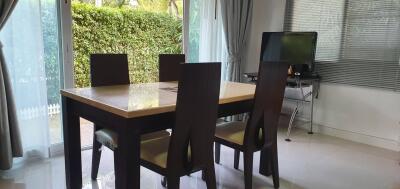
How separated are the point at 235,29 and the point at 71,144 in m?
2.84

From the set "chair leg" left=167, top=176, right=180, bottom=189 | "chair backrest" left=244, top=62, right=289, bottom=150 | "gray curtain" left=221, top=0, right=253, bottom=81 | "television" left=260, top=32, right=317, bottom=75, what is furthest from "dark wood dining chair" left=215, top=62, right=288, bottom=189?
"gray curtain" left=221, top=0, right=253, bottom=81

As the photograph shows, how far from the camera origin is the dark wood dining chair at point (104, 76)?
2.24m

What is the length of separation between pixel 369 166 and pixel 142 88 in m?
2.25

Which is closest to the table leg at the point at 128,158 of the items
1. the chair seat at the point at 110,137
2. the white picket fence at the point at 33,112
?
the chair seat at the point at 110,137

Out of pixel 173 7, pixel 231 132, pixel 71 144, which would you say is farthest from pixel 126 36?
pixel 231 132

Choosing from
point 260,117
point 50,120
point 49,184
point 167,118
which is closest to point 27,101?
point 50,120

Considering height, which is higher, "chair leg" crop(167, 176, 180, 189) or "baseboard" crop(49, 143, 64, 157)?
"chair leg" crop(167, 176, 180, 189)

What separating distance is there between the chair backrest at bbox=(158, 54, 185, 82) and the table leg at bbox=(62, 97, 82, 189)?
98cm

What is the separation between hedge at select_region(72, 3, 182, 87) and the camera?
4203 mm

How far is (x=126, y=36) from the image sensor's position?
4.62m

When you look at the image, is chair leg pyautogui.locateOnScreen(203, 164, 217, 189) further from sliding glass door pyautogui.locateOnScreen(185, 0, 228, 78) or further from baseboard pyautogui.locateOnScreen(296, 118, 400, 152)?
baseboard pyautogui.locateOnScreen(296, 118, 400, 152)

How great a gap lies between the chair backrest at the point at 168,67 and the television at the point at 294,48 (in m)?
1.28

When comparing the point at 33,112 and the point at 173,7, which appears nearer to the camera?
the point at 33,112

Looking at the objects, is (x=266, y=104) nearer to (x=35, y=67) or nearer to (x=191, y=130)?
(x=191, y=130)
